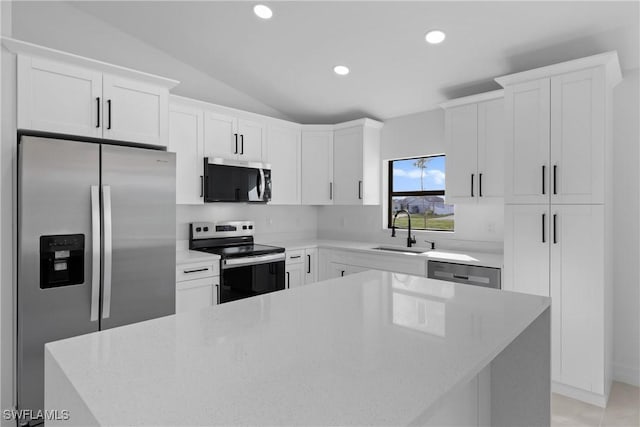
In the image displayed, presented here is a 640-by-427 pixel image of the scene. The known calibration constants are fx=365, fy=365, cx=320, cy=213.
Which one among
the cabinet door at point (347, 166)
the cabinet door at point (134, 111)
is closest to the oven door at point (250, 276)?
the cabinet door at point (347, 166)

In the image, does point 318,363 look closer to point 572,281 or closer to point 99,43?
point 572,281

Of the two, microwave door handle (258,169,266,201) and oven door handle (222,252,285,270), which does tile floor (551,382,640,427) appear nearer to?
oven door handle (222,252,285,270)

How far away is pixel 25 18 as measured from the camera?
2.86m

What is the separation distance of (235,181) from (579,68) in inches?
116

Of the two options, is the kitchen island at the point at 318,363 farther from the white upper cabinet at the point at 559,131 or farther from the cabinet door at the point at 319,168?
the cabinet door at the point at 319,168

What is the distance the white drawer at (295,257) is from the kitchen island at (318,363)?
2.30 meters

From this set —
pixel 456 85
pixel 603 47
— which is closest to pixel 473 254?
pixel 456 85


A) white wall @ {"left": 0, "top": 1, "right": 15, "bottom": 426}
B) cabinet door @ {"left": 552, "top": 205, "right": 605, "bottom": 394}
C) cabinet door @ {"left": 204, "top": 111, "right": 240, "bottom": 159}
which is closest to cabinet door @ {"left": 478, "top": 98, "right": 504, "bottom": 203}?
cabinet door @ {"left": 552, "top": 205, "right": 605, "bottom": 394}

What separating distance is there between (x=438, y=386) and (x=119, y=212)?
7.50ft

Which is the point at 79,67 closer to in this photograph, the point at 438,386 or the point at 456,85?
the point at 438,386

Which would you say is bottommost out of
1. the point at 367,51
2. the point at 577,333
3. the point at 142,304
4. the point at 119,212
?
the point at 577,333

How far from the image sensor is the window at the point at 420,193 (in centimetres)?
394

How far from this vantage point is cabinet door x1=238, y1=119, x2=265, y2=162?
12.4 feet

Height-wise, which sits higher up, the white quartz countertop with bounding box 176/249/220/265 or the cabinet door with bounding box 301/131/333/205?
the cabinet door with bounding box 301/131/333/205
